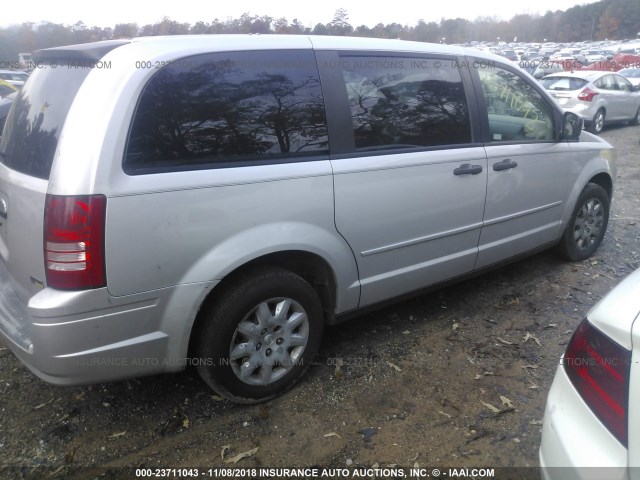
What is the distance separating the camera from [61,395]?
2809 millimetres

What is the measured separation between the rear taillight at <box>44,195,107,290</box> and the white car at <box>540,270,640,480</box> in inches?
71.5

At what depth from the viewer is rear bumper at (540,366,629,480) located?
144 cm

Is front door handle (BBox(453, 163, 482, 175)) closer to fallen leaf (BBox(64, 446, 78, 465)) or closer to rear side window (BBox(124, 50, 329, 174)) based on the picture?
rear side window (BBox(124, 50, 329, 174))

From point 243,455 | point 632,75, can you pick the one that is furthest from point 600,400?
point 632,75

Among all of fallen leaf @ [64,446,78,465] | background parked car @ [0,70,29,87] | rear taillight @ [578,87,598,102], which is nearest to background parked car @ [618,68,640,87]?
rear taillight @ [578,87,598,102]

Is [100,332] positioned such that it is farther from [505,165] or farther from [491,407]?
[505,165]

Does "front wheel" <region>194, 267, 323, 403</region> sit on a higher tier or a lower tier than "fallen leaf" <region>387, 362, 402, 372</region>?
higher

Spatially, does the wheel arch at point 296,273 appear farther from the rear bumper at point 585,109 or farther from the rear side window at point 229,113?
the rear bumper at point 585,109

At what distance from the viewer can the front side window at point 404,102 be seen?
2881mm

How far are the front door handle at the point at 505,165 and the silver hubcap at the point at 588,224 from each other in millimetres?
1316

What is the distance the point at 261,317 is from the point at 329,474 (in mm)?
809

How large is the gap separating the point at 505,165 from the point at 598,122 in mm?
11442

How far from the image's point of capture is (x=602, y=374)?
1.58 metres

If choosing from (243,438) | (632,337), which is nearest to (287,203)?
(243,438)
